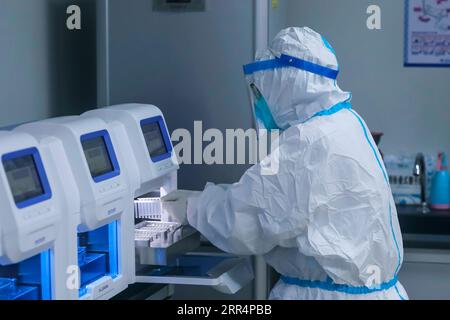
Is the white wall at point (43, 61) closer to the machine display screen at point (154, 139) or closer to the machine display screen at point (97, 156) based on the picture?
the machine display screen at point (154, 139)

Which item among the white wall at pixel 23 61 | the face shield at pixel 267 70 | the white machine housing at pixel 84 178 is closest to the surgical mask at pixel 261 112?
the face shield at pixel 267 70

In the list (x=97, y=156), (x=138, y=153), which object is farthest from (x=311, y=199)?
(x=97, y=156)

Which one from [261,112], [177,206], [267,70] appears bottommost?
[177,206]

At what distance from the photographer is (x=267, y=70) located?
2.49 metres

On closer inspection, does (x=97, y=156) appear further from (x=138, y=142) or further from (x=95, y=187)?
(x=138, y=142)

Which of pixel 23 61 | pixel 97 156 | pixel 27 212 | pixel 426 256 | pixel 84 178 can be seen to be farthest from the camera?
pixel 426 256

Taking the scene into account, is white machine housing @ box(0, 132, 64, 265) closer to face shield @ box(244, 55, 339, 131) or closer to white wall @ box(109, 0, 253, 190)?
face shield @ box(244, 55, 339, 131)

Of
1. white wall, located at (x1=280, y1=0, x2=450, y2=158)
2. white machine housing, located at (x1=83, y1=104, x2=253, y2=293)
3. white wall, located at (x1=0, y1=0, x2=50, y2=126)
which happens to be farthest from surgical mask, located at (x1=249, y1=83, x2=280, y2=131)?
white wall, located at (x1=280, y1=0, x2=450, y2=158)

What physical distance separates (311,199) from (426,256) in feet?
3.53

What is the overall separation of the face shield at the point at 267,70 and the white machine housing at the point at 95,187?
517 mm

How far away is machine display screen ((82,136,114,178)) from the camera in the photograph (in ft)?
6.70

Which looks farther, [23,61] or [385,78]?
[385,78]

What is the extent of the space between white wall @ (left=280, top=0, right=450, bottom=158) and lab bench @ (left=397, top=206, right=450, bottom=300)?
415mm
